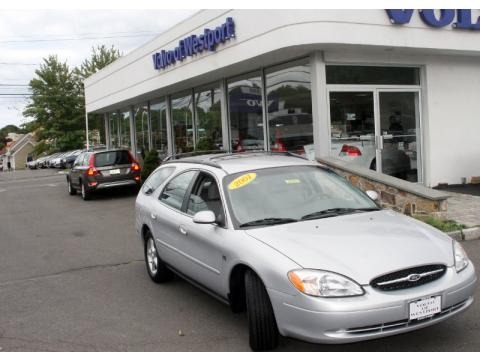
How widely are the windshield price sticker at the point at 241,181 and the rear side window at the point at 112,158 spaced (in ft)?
37.7

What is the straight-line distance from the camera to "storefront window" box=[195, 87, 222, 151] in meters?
15.7

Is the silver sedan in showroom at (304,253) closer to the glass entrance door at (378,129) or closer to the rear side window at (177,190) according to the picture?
the rear side window at (177,190)

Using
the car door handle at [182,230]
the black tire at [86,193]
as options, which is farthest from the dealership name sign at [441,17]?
the black tire at [86,193]

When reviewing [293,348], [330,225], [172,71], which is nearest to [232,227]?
[330,225]

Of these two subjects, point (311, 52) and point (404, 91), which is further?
point (404, 91)

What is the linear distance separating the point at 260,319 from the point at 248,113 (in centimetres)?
1075

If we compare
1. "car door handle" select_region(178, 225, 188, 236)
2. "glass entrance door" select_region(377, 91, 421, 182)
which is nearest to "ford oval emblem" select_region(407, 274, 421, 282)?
"car door handle" select_region(178, 225, 188, 236)

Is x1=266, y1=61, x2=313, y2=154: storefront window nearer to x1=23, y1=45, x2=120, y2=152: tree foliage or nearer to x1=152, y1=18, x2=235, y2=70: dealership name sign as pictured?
x1=152, y1=18, x2=235, y2=70: dealership name sign

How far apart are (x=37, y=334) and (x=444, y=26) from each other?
34.2 feet

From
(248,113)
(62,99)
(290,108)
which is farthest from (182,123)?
(62,99)

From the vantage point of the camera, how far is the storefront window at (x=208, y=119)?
15664mm

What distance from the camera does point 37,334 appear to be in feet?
15.9

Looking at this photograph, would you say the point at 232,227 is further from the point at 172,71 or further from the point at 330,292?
the point at 172,71

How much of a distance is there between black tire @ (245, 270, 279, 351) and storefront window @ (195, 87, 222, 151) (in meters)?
11.4
